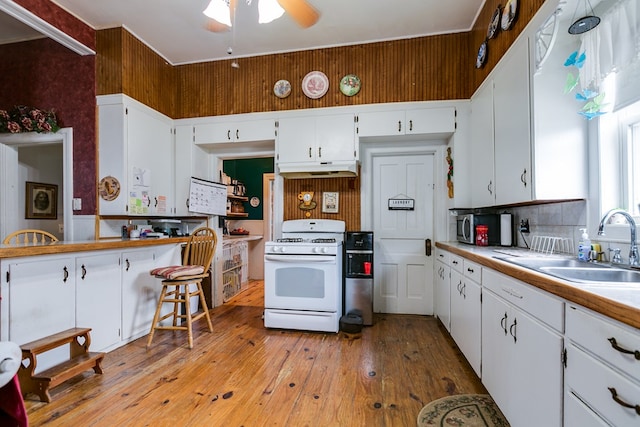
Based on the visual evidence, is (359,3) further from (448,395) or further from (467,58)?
(448,395)

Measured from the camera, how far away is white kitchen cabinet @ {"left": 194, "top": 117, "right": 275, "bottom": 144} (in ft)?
11.5

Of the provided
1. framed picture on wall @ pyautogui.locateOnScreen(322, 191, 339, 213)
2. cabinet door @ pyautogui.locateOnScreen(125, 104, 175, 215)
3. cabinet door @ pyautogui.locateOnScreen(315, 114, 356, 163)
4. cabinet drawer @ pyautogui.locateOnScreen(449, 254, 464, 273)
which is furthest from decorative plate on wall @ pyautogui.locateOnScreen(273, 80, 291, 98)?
cabinet drawer @ pyautogui.locateOnScreen(449, 254, 464, 273)

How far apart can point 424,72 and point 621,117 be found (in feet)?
6.28

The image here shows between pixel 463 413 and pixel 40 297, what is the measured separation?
2786 mm

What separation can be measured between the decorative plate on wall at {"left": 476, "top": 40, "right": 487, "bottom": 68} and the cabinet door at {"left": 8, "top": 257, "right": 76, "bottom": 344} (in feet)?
12.2

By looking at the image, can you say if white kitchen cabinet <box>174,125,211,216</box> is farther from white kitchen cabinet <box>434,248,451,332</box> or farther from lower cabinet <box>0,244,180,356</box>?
white kitchen cabinet <box>434,248,451,332</box>

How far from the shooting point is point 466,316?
86.3 inches

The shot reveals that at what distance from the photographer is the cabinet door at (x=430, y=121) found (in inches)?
123

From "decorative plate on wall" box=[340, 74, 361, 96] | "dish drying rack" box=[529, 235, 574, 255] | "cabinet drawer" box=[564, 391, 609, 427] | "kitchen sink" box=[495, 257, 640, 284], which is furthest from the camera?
"decorative plate on wall" box=[340, 74, 361, 96]

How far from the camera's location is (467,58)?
312cm

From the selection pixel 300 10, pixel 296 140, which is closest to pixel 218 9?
pixel 300 10

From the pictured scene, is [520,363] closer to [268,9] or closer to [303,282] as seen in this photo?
[303,282]

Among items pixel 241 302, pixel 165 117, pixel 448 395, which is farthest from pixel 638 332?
pixel 165 117

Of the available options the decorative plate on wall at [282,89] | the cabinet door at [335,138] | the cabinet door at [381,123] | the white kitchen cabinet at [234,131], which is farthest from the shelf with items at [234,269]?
the cabinet door at [381,123]
